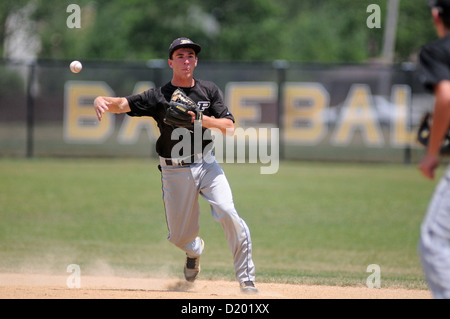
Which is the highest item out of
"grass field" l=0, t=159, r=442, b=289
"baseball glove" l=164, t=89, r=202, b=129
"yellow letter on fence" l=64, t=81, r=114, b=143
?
"baseball glove" l=164, t=89, r=202, b=129

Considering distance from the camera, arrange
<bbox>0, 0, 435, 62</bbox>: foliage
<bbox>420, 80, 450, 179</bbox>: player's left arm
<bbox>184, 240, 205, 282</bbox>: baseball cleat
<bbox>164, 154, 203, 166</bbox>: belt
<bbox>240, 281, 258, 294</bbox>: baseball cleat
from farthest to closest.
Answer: <bbox>0, 0, 435, 62</bbox>: foliage → <bbox>184, 240, 205, 282</bbox>: baseball cleat → <bbox>164, 154, 203, 166</bbox>: belt → <bbox>240, 281, 258, 294</bbox>: baseball cleat → <bbox>420, 80, 450, 179</bbox>: player's left arm

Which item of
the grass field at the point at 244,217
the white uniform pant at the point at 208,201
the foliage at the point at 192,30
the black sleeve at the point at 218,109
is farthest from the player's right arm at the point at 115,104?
the foliage at the point at 192,30

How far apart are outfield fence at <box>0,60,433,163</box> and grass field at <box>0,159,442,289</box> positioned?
1.60m

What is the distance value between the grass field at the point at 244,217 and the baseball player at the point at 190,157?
1340 mm

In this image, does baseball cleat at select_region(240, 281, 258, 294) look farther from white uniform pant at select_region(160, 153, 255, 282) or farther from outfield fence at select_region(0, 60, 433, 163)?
outfield fence at select_region(0, 60, 433, 163)

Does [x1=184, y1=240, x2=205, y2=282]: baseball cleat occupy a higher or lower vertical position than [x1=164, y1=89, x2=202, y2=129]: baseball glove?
lower

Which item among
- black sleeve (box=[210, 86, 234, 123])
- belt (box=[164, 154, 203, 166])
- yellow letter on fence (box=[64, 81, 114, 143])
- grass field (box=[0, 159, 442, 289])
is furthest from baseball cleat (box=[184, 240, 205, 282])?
yellow letter on fence (box=[64, 81, 114, 143])

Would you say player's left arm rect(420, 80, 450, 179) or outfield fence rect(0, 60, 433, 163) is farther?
outfield fence rect(0, 60, 433, 163)

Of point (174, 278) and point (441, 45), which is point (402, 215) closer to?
point (174, 278)

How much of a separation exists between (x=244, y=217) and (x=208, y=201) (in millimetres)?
5343

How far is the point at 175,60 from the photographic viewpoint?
5.55 metres

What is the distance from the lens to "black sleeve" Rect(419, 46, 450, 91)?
134 inches

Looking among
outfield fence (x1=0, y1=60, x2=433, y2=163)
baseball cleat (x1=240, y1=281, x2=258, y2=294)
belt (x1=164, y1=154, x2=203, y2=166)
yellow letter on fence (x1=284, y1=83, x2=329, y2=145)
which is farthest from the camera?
yellow letter on fence (x1=284, y1=83, x2=329, y2=145)

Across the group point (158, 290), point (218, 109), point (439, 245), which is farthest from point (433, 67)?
point (158, 290)
